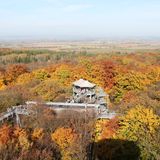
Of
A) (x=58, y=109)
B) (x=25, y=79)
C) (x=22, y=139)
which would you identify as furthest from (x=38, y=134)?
(x=25, y=79)

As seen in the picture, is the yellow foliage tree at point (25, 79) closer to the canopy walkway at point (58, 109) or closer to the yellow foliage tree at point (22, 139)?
the canopy walkway at point (58, 109)

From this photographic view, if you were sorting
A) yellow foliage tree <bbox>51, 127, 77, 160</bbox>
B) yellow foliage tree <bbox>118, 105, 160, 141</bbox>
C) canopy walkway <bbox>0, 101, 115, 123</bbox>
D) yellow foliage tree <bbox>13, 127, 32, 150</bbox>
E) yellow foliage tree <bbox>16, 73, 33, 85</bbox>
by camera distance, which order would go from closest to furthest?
yellow foliage tree <bbox>13, 127, 32, 150</bbox> → yellow foliage tree <bbox>51, 127, 77, 160</bbox> → yellow foliage tree <bbox>118, 105, 160, 141</bbox> → canopy walkway <bbox>0, 101, 115, 123</bbox> → yellow foliage tree <bbox>16, 73, 33, 85</bbox>

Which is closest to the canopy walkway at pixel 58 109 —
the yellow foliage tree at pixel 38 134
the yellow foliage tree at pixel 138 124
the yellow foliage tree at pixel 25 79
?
the yellow foliage tree at pixel 138 124

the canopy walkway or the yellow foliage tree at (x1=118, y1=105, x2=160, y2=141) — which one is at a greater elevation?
the yellow foliage tree at (x1=118, y1=105, x2=160, y2=141)

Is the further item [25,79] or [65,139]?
[25,79]

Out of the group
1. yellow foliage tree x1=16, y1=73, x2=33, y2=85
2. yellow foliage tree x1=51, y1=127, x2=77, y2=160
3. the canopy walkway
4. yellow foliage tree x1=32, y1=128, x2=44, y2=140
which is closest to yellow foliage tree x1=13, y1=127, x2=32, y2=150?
yellow foliage tree x1=32, y1=128, x2=44, y2=140

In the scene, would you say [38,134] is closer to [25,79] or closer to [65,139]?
[65,139]

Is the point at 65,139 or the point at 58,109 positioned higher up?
the point at 65,139

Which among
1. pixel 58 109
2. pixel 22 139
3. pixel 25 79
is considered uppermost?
pixel 22 139

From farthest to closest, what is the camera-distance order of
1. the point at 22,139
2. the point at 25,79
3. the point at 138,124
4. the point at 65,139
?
the point at 25,79 → the point at 138,124 → the point at 65,139 → the point at 22,139

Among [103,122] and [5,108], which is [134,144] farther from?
[5,108]

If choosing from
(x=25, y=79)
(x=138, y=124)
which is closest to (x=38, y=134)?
(x=138, y=124)

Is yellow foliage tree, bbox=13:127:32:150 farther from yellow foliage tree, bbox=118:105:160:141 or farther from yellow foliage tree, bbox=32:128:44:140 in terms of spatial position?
yellow foliage tree, bbox=118:105:160:141

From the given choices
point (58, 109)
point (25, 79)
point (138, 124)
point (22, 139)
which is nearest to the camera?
point (22, 139)
